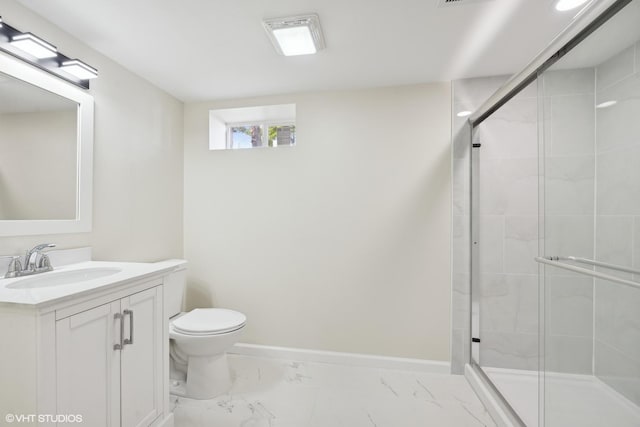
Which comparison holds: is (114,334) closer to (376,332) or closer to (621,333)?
(376,332)

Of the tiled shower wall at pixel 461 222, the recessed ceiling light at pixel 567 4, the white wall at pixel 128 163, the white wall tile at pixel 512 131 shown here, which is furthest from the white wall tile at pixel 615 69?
the white wall at pixel 128 163

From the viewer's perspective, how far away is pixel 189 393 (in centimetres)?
189

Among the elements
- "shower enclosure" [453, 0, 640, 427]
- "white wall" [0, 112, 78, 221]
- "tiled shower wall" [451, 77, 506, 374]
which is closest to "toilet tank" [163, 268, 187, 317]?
"white wall" [0, 112, 78, 221]

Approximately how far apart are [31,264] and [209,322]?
98 centimetres

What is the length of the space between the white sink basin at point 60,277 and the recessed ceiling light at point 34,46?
1.07m

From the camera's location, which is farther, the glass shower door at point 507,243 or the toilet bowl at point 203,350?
the glass shower door at point 507,243

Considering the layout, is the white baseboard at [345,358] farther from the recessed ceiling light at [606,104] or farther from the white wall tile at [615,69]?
the white wall tile at [615,69]

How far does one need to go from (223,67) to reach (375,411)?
2.44 metres

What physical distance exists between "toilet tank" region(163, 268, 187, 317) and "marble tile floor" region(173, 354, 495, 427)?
24.2 inches

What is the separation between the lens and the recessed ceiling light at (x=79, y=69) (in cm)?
156

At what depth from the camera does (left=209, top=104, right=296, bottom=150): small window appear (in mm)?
2568

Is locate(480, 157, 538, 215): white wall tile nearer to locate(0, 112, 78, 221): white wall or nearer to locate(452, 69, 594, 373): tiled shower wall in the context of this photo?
locate(452, 69, 594, 373): tiled shower wall

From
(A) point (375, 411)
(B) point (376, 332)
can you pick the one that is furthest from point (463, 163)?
(A) point (375, 411)

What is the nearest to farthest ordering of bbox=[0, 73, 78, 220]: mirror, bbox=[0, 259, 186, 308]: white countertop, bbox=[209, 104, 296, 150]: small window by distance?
bbox=[0, 259, 186, 308]: white countertop
bbox=[0, 73, 78, 220]: mirror
bbox=[209, 104, 296, 150]: small window
